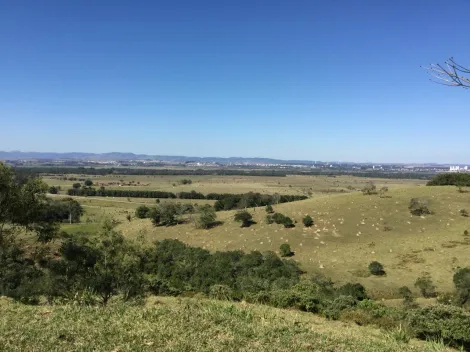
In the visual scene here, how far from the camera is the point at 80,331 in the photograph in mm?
8523

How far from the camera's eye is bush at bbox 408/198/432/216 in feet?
219

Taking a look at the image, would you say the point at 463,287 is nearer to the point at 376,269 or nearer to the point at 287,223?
the point at 376,269

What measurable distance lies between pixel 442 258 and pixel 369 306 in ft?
118

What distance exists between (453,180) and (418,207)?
2707 centimetres

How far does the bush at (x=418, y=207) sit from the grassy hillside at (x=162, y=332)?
62690 mm

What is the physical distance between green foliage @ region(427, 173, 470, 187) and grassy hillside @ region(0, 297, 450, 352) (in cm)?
8594

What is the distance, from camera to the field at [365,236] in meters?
45.9

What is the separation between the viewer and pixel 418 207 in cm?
6762

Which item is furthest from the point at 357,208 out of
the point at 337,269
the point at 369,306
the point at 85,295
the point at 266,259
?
the point at 85,295

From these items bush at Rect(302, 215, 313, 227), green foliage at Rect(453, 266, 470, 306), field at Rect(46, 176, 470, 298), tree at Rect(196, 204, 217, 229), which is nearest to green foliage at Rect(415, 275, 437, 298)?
field at Rect(46, 176, 470, 298)

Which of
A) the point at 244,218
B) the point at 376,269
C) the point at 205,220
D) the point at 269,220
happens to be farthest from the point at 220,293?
the point at 205,220

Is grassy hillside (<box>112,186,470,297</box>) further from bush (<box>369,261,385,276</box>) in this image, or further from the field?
bush (<box>369,261,385,276</box>)

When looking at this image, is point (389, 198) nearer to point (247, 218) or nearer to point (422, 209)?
point (422, 209)

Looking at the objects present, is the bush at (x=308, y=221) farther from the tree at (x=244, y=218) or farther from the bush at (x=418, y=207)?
the bush at (x=418, y=207)
